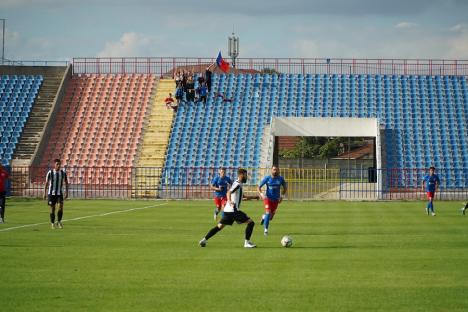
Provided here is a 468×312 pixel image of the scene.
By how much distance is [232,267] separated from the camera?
16.5 meters

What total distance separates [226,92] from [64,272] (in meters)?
46.2

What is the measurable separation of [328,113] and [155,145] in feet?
39.6

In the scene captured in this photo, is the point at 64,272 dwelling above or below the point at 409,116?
below

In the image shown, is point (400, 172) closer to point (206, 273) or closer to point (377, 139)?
point (377, 139)

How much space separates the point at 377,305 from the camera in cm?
1217

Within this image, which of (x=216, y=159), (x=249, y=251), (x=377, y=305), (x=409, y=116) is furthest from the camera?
(x=409, y=116)

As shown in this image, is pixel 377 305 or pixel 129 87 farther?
pixel 129 87

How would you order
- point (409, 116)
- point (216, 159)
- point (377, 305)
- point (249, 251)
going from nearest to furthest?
point (377, 305) → point (249, 251) → point (216, 159) → point (409, 116)

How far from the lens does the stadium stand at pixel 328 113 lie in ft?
178

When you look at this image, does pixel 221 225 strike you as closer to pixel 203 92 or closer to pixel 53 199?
pixel 53 199

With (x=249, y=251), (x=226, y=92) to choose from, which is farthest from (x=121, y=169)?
(x=249, y=251)

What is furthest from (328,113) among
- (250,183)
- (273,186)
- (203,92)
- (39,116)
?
(273,186)

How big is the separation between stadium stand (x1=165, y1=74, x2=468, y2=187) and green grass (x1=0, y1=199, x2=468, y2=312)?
25380 millimetres

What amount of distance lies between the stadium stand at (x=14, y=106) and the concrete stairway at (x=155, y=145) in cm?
882
